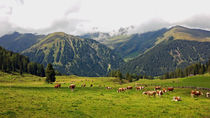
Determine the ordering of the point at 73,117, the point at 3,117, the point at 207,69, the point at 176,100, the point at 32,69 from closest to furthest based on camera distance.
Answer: the point at 3,117 → the point at 73,117 → the point at 176,100 → the point at 207,69 → the point at 32,69

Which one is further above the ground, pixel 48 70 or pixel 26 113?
pixel 48 70

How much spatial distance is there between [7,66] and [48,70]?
7552 cm

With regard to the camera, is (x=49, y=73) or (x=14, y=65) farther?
(x=14, y=65)

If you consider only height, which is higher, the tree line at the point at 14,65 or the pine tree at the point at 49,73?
the tree line at the point at 14,65

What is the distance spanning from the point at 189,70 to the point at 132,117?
7220 inches

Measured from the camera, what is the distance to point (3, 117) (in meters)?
19.3

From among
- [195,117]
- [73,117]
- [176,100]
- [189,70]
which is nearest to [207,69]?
[189,70]

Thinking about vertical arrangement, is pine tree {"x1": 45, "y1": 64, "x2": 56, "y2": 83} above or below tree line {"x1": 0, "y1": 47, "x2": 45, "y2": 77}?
below

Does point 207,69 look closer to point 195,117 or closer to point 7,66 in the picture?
point 195,117

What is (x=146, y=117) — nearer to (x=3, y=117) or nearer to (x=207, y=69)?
(x=3, y=117)

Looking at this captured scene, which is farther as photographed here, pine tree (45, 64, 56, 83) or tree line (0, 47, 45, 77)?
tree line (0, 47, 45, 77)

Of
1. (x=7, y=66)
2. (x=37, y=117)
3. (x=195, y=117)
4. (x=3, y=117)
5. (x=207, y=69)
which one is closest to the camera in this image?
(x=3, y=117)

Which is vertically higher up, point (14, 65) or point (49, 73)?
point (14, 65)

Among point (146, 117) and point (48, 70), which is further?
point (48, 70)
